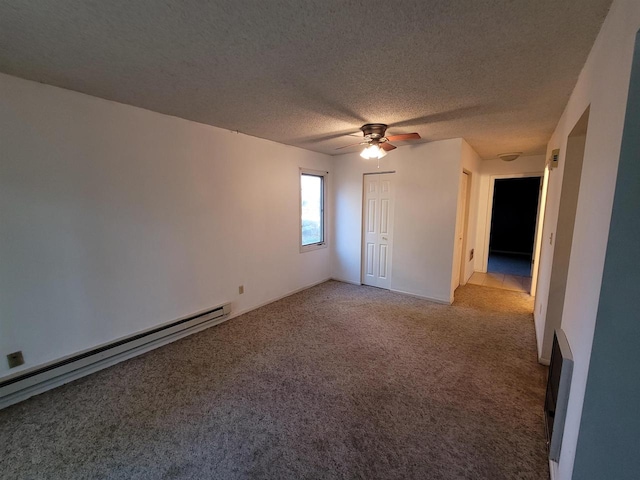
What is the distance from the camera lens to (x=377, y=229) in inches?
185

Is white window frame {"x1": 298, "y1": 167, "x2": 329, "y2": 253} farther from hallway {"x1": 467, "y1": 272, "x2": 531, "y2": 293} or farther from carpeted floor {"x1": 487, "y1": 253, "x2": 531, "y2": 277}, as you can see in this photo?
carpeted floor {"x1": 487, "y1": 253, "x2": 531, "y2": 277}

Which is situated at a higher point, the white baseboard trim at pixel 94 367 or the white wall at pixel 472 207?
the white wall at pixel 472 207

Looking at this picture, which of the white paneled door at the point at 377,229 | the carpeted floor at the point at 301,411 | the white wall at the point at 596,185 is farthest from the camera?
the white paneled door at the point at 377,229

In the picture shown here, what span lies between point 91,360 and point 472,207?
5911 mm

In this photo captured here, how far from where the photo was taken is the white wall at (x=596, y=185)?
987 mm

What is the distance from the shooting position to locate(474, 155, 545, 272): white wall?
16.1 ft

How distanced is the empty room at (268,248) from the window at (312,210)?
75cm

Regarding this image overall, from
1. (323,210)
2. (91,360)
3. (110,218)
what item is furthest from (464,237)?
(91,360)

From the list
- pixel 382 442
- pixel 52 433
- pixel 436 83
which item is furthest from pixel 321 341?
pixel 436 83

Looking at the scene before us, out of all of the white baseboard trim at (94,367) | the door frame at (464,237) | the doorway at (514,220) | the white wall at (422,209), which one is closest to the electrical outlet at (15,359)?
the white baseboard trim at (94,367)

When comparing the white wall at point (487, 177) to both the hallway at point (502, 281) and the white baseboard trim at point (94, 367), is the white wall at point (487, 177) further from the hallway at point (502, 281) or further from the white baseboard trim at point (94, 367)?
the white baseboard trim at point (94, 367)

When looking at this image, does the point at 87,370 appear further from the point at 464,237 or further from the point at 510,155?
the point at 510,155

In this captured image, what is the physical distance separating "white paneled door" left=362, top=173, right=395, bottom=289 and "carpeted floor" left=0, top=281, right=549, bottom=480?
1.62 meters

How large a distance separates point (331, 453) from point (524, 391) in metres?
1.70
